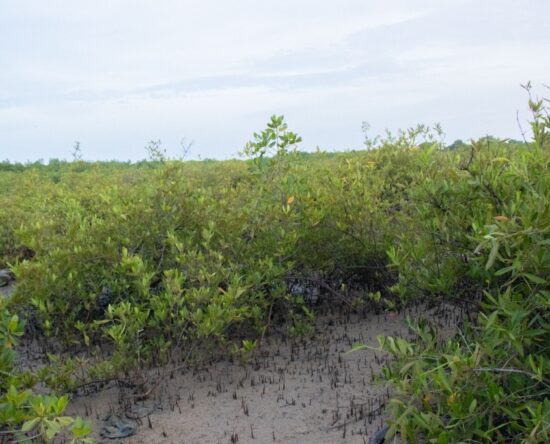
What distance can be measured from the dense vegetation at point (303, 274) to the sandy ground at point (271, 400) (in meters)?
0.21

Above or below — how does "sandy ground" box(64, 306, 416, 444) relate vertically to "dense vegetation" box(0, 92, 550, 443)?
below

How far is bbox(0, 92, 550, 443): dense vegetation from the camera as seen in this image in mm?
3100

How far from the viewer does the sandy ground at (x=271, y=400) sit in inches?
159

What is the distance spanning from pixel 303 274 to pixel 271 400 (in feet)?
4.51

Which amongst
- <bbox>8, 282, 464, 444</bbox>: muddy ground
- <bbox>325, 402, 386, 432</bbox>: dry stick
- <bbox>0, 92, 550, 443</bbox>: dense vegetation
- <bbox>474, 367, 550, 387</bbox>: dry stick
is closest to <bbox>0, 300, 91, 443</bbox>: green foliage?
<bbox>0, 92, 550, 443</bbox>: dense vegetation

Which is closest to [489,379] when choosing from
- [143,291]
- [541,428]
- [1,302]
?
[541,428]

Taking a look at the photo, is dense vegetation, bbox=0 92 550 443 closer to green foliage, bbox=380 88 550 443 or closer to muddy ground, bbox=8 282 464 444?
green foliage, bbox=380 88 550 443

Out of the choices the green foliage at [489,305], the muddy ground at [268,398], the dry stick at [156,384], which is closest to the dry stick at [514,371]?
the green foliage at [489,305]

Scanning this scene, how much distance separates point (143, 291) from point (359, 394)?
5.17ft

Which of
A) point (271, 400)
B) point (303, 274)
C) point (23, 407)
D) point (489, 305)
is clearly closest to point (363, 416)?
point (271, 400)

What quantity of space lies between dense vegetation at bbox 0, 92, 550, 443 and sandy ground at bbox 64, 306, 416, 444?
212 mm

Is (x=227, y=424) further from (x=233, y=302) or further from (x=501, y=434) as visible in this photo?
(x=501, y=434)

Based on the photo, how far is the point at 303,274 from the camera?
5555mm

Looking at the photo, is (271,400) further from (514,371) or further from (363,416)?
(514,371)
